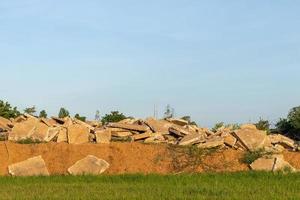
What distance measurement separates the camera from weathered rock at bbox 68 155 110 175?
18469mm

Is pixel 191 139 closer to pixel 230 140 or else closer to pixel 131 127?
pixel 230 140

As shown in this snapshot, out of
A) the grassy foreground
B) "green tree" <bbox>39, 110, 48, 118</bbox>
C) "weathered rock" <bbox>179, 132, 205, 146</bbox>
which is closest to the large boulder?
"weathered rock" <bbox>179, 132, 205, 146</bbox>

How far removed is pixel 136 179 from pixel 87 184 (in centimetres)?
170

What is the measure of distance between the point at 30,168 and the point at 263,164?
22.7 ft

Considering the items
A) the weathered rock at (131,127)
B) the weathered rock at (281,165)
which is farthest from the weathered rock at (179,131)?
the weathered rock at (281,165)

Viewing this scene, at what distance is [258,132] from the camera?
20594mm

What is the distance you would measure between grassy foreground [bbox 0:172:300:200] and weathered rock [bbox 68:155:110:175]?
1.38 metres

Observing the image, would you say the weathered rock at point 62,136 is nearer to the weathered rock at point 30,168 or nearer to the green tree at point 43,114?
the weathered rock at point 30,168

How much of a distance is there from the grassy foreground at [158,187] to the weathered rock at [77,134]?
10.8 ft

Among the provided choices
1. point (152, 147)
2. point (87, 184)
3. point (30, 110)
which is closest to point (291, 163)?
point (152, 147)

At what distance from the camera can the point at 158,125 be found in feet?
73.8

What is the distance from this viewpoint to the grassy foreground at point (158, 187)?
12734mm

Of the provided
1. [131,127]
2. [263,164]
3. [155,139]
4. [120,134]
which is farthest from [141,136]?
[263,164]

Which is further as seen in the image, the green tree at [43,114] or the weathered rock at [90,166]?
the green tree at [43,114]
